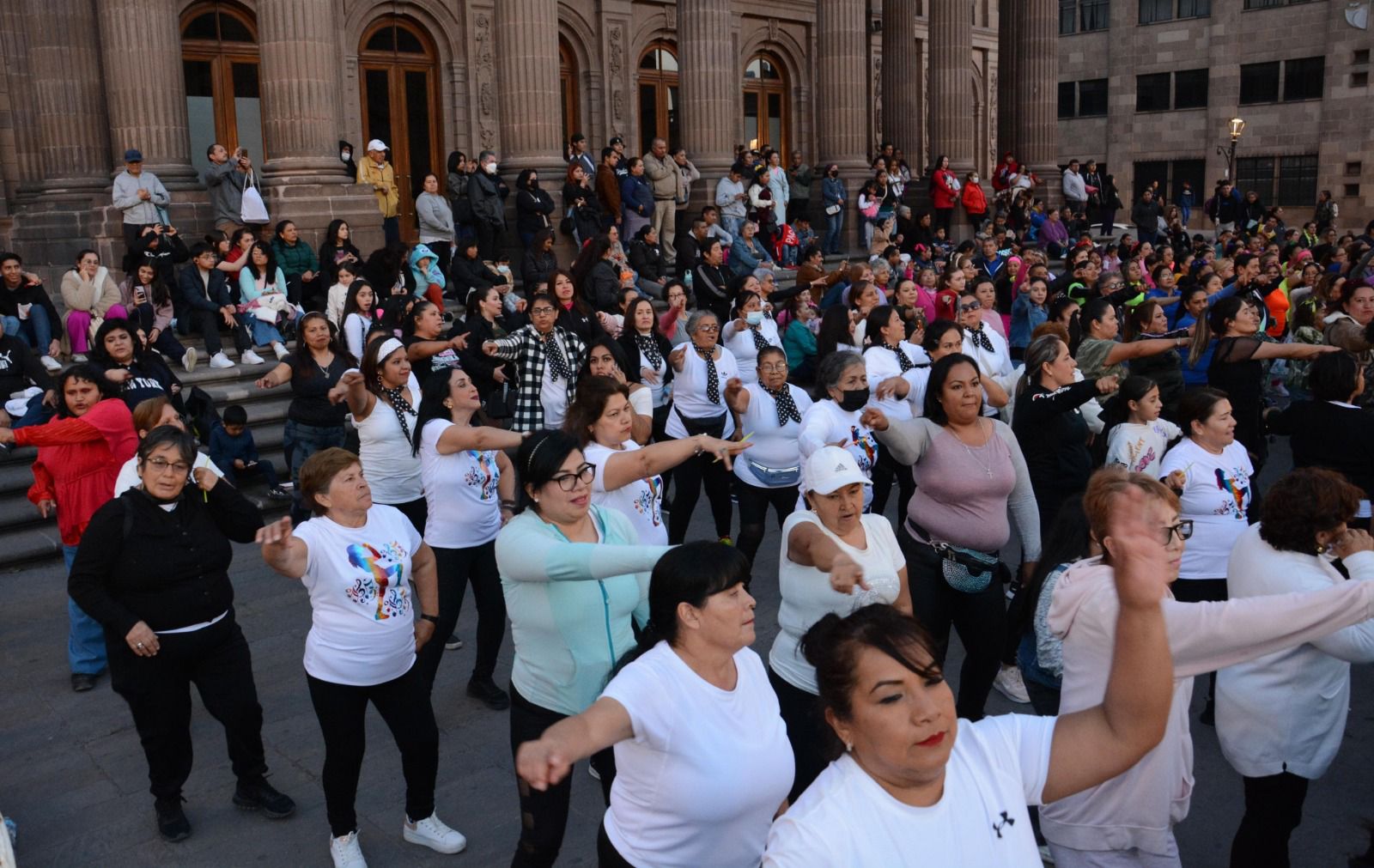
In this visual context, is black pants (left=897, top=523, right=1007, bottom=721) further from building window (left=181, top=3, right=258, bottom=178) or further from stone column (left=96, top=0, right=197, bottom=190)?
building window (left=181, top=3, right=258, bottom=178)

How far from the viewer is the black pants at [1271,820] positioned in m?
4.04

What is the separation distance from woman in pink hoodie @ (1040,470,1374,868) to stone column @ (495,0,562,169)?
48.2 feet

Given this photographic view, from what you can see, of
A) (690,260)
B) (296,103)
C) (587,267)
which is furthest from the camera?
(690,260)

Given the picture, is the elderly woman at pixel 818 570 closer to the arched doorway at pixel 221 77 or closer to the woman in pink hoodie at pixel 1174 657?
the woman in pink hoodie at pixel 1174 657

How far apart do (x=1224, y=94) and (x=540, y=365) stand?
Result: 40.8 meters

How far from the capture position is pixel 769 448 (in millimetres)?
7738

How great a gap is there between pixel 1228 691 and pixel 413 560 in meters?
3.17

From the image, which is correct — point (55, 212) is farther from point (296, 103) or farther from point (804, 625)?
point (804, 625)

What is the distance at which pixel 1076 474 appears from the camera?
7027 millimetres

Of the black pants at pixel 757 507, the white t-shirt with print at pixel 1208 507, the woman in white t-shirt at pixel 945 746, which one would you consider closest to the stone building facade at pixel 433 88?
the black pants at pixel 757 507

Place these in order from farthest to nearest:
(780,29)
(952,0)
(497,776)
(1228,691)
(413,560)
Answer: (780,29)
(952,0)
(497,776)
(413,560)
(1228,691)

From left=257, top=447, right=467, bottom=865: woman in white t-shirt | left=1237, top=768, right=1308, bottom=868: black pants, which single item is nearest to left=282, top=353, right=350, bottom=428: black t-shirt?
left=257, top=447, right=467, bottom=865: woman in white t-shirt

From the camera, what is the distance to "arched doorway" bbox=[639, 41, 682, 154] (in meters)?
24.6

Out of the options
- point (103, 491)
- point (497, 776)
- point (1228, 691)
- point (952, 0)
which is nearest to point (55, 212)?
point (103, 491)
